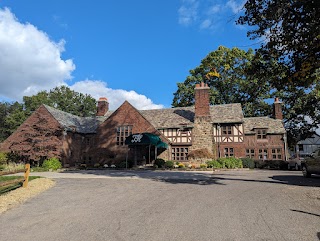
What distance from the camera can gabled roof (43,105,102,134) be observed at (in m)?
30.8

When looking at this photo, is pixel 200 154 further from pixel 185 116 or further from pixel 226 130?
pixel 185 116

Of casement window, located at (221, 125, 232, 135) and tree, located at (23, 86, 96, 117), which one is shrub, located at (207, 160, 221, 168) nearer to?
casement window, located at (221, 125, 232, 135)

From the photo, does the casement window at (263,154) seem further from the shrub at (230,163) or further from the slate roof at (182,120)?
the shrub at (230,163)

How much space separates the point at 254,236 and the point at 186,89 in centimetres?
4083

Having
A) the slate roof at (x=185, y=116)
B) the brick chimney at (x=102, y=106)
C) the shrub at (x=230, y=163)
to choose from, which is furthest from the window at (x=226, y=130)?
the brick chimney at (x=102, y=106)

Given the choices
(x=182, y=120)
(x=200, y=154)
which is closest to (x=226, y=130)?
(x=200, y=154)

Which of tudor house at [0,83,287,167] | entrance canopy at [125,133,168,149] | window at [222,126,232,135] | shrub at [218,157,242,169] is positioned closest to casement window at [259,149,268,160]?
tudor house at [0,83,287,167]

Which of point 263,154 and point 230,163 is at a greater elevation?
point 263,154

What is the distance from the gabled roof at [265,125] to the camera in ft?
108

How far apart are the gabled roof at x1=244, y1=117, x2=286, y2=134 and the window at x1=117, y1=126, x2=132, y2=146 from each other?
15414 millimetres

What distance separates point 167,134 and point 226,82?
18.3m

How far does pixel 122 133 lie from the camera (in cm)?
3073

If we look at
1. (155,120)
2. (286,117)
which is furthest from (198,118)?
(286,117)

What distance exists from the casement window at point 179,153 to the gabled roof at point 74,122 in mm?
11083
